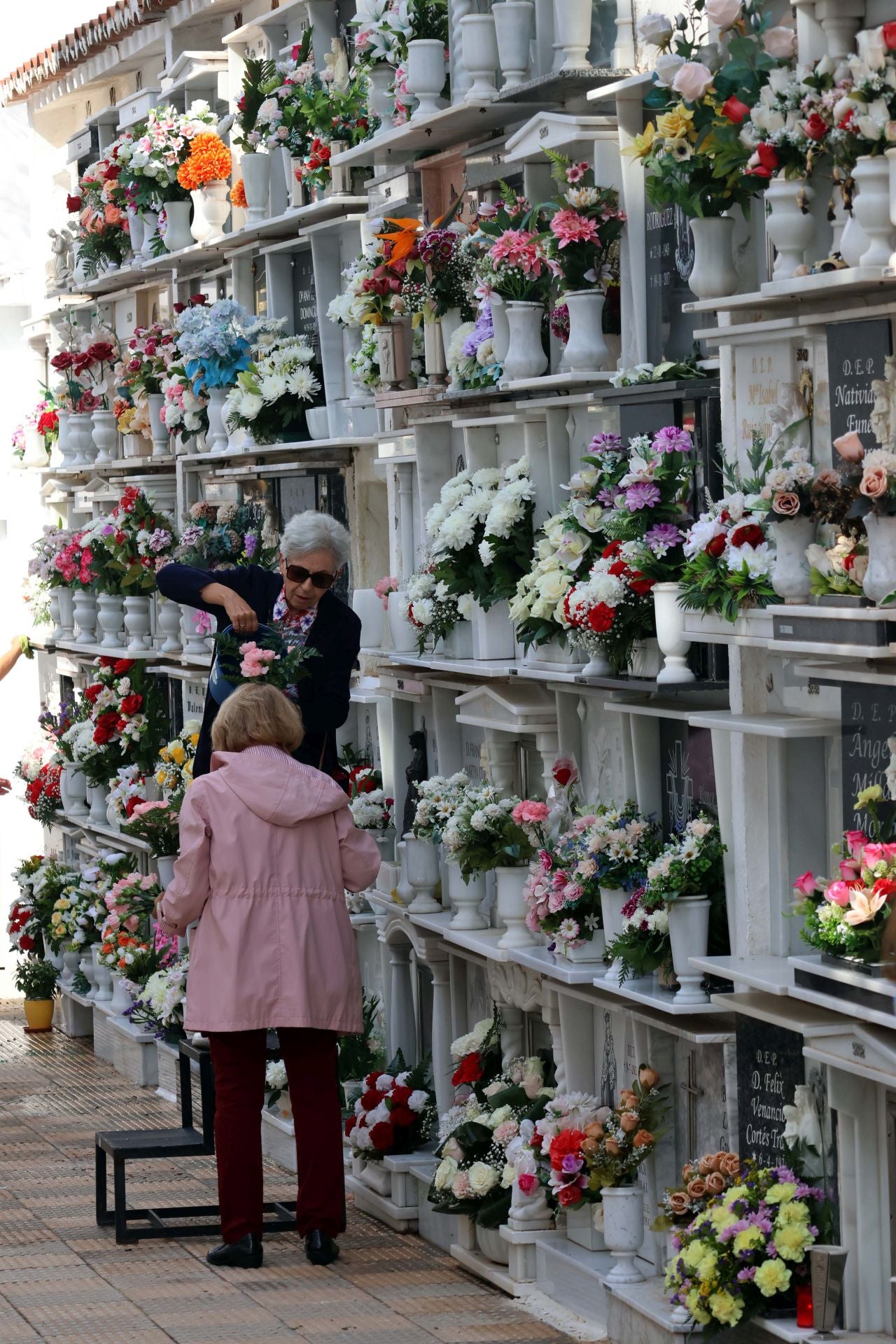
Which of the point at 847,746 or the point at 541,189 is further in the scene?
the point at 541,189

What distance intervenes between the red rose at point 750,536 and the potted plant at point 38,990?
8.06 metres

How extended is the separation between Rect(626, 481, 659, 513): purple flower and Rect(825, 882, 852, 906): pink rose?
1353 millimetres

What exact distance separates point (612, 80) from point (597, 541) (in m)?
1.32

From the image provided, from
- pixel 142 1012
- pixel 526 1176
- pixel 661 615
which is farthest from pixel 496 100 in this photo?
pixel 142 1012

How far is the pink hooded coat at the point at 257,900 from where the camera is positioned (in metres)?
6.55

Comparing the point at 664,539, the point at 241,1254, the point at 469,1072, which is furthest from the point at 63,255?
the point at 664,539

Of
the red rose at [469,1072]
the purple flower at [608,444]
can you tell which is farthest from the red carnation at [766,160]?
the red rose at [469,1072]

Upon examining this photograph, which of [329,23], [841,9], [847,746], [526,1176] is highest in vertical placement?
[329,23]

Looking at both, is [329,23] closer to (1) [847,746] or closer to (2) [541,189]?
(2) [541,189]

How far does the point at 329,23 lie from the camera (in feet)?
28.9

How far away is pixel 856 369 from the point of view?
188 inches

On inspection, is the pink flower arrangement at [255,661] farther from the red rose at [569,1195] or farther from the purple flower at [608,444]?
→ the red rose at [569,1195]

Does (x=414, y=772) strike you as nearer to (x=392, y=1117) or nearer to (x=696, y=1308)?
(x=392, y=1117)

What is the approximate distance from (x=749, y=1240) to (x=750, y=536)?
5.25 feet
